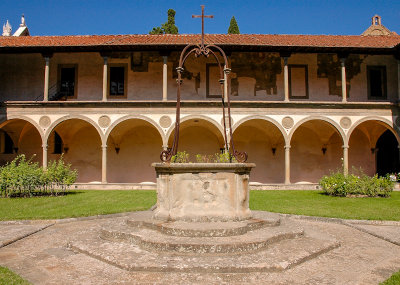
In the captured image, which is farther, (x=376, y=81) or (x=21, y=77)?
(x=21, y=77)

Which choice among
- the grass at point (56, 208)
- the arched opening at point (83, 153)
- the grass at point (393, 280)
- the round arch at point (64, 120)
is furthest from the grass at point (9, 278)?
the arched opening at point (83, 153)

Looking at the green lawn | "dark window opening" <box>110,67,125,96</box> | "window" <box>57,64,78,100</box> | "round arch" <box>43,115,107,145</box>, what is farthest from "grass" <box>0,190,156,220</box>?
"window" <box>57,64,78,100</box>

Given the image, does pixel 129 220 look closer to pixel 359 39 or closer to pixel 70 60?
pixel 70 60

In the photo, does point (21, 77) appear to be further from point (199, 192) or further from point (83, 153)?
point (199, 192)

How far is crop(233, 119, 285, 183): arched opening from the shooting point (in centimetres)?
2044

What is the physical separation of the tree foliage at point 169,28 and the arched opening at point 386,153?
2081 cm

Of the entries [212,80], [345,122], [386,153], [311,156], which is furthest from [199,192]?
[386,153]

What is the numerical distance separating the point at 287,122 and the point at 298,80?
11.5 feet

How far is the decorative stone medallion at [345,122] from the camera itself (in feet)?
56.5

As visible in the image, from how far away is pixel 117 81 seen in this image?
64.4 feet

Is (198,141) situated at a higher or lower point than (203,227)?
higher

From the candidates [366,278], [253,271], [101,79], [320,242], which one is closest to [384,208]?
[320,242]

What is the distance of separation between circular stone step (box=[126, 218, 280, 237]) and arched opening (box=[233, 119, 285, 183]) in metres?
14.5

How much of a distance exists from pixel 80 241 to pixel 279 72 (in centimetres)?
1640
